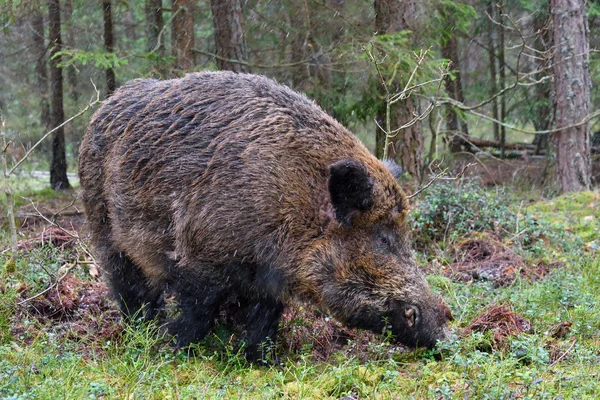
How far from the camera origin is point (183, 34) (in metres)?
11.6

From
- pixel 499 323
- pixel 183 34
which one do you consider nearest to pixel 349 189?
pixel 499 323

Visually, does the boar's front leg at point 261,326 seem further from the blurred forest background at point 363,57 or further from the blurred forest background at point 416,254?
the blurred forest background at point 363,57

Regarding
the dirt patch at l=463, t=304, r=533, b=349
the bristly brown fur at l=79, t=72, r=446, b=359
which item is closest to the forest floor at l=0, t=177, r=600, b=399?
the dirt patch at l=463, t=304, r=533, b=349

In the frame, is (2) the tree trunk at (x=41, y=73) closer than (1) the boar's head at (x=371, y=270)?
No

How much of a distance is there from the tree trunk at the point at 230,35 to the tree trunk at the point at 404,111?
7.88ft

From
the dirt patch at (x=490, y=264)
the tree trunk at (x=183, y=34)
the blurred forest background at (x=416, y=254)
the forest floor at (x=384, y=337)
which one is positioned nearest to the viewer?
the forest floor at (x=384, y=337)

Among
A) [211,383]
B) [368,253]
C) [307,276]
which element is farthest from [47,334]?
[368,253]

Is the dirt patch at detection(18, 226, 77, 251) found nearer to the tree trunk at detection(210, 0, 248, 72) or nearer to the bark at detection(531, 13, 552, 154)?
the tree trunk at detection(210, 0, 248, 72)

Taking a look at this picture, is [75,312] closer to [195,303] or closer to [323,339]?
[195,303]

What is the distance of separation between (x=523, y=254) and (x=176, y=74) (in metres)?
6.02

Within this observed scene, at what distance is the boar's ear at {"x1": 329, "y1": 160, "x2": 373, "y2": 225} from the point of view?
4.96 metres

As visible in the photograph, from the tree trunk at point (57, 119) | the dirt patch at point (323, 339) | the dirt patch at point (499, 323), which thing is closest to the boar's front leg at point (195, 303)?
the dirt patch at point (323, 339)

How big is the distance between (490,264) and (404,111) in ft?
15.0

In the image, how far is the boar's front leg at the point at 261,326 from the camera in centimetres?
538
